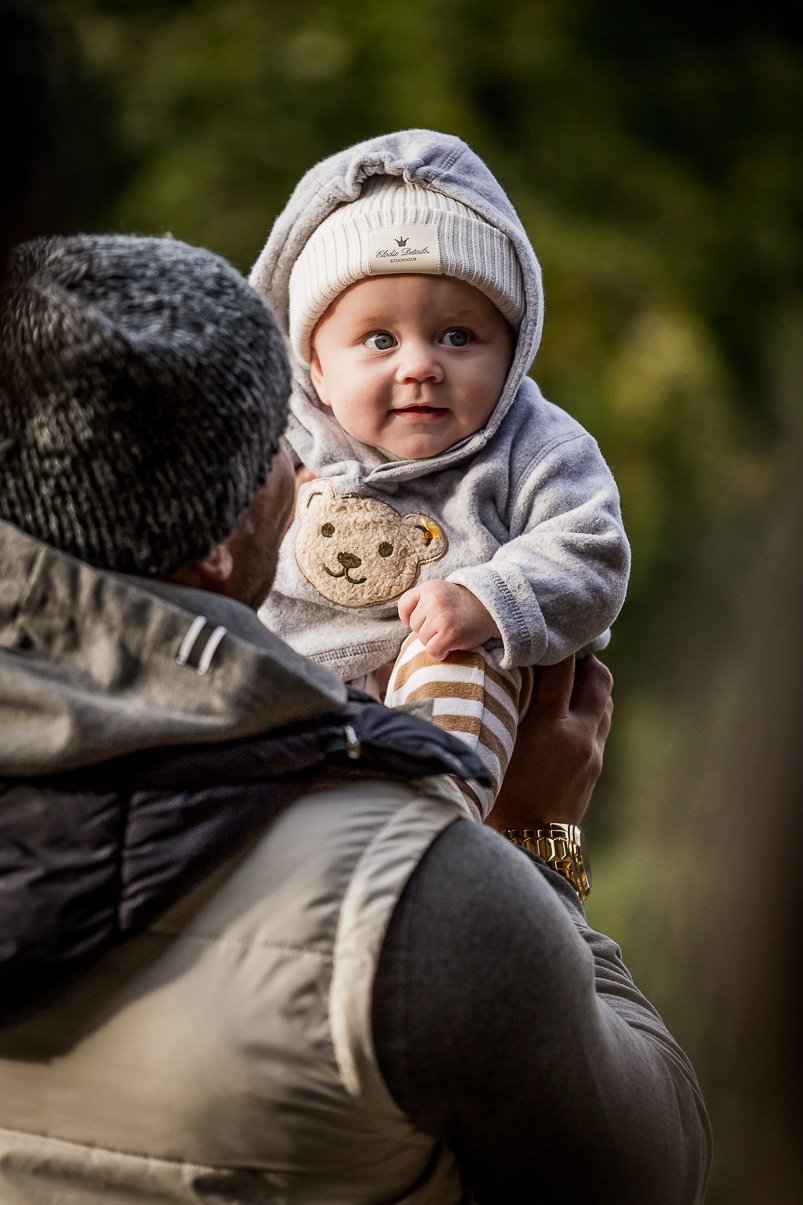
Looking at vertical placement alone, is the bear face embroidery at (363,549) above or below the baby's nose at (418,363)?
below

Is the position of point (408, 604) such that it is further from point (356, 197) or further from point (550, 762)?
point (356, 197)

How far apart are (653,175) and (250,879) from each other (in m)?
8.96

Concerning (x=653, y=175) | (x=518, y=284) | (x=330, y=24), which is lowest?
(x=518, y=284)

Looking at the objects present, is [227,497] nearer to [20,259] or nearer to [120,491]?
[120,491]

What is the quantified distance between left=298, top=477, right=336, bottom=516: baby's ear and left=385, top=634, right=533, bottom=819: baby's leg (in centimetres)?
25

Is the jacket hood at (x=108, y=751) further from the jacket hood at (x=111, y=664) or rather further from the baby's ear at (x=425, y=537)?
the baby's ear at (x=425, y=537)

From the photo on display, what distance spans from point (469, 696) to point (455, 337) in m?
0.51

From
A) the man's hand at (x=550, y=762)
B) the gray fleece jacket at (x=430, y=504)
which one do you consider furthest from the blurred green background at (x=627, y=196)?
the gray fleece jacket at (x=430, y=504)

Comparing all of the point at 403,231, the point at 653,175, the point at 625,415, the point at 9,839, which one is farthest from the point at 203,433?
the point at 653,175

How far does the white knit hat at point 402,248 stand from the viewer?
209 cm

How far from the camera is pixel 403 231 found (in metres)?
2.09

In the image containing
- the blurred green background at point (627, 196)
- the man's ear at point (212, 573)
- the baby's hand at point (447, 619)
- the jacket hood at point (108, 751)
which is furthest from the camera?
the blurred green background at point (627, 196)

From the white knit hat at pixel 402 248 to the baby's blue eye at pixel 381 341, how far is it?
0.08m

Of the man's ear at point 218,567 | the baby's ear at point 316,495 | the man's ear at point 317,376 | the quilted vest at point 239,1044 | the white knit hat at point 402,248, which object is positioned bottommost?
the quilted vest at point 239,1044
